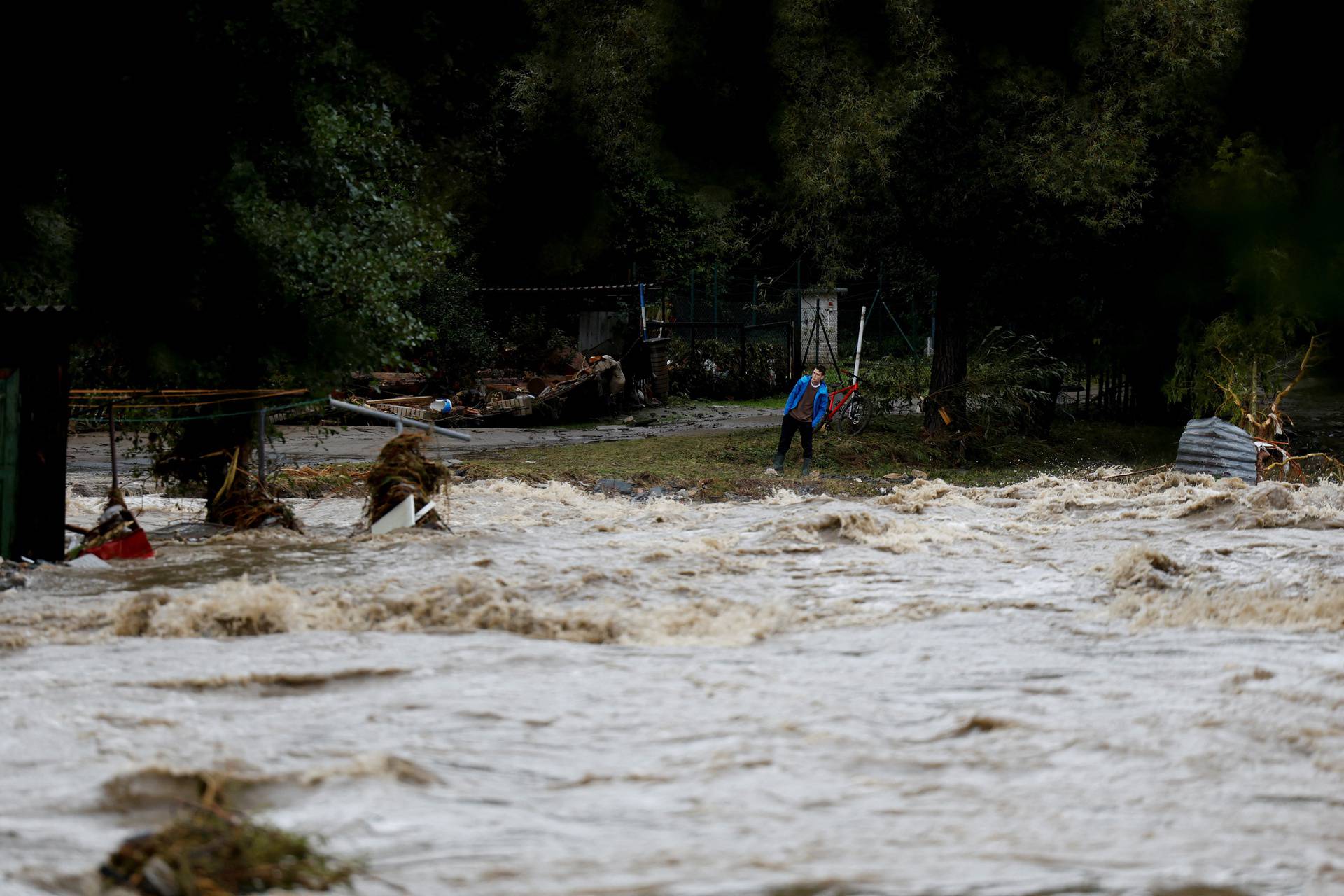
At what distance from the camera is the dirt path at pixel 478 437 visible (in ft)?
60.3

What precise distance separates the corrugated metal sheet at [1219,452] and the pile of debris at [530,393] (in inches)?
454

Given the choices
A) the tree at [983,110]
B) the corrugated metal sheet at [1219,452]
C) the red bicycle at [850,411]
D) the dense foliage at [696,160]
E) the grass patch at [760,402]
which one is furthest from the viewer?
the grass patch at [760,402]

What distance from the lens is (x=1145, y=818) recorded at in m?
5.00

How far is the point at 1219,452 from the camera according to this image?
1689 cm

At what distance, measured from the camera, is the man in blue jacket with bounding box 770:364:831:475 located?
61.2ft

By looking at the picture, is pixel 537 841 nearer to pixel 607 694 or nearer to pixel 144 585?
pixel 607 694

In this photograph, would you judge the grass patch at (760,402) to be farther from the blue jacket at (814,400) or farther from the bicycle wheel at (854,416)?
the blue jacket at (814,400)

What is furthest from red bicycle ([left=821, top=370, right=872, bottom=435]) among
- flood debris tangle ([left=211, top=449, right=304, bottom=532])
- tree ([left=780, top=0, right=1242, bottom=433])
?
flood debris tangle ([left=211, top=449, right=304, bottom=532])

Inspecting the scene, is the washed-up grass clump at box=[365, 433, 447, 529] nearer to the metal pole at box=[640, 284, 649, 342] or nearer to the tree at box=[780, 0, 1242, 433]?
the tree at box=[780, 0, 1242, 433]

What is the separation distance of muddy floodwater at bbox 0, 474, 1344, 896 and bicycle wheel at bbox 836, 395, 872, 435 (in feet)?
35.0

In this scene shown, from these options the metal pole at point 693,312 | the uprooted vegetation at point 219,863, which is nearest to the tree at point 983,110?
the metal pole at point 693,312

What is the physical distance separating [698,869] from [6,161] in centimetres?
1082

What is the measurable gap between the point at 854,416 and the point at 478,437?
6146 mm

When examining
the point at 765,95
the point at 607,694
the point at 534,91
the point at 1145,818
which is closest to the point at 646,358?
the point at 534,91
